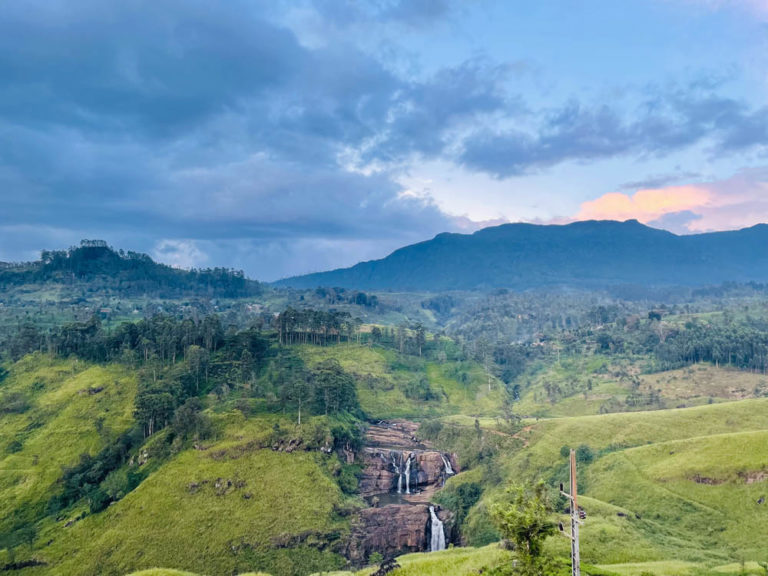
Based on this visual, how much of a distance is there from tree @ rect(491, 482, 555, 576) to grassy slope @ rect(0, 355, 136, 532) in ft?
275

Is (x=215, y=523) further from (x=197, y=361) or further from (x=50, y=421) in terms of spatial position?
(x=197, y=361)

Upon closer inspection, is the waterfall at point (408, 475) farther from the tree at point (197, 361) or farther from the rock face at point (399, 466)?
the tree at point (197, 361)

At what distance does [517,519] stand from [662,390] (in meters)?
140

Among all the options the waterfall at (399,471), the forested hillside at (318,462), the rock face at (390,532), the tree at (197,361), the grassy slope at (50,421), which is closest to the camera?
the forested hillside at (318,462)

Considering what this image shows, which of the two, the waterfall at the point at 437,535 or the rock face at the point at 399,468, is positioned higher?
the rock face at the point at 399,468

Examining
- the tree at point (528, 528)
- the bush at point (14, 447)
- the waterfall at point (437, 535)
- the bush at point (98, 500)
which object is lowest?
the waterfall at point (437, 535)

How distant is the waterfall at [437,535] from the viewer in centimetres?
7719

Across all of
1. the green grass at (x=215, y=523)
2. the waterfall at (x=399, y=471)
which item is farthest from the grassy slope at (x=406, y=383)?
the green grass at (x=215, y=523)

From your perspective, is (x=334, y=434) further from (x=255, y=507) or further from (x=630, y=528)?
(x=630, y=528)

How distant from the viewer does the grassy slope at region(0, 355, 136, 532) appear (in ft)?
277

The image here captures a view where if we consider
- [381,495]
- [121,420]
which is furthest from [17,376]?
[381,495]

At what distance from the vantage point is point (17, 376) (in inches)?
4771

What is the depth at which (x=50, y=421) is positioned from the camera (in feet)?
337

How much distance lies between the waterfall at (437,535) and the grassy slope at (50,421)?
213 ft
